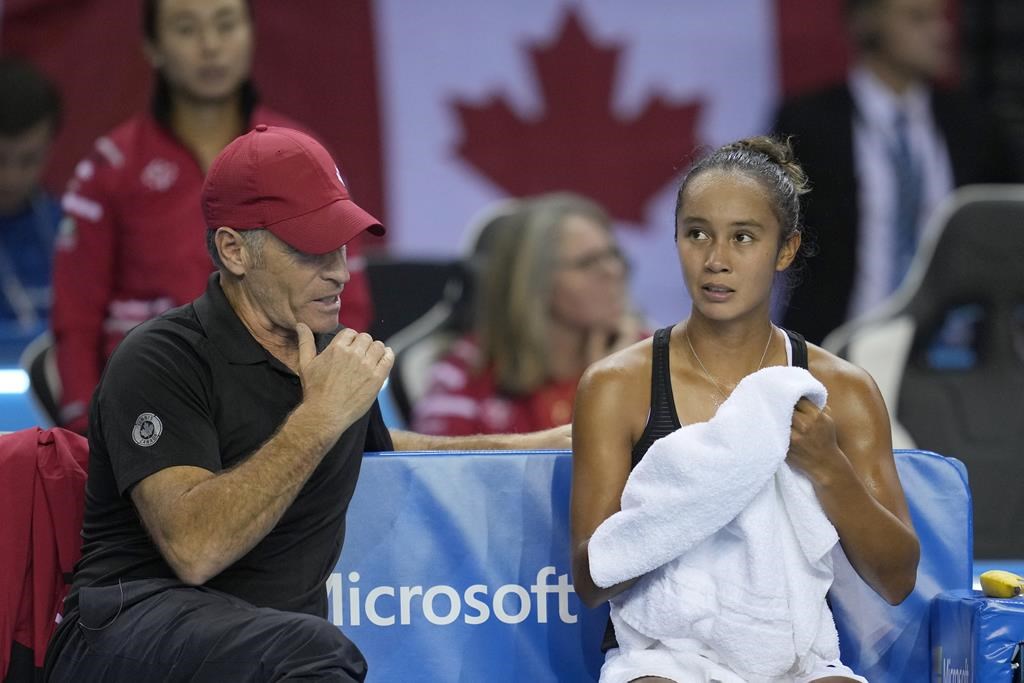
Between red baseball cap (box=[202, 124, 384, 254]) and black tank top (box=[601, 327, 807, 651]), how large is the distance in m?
0.53

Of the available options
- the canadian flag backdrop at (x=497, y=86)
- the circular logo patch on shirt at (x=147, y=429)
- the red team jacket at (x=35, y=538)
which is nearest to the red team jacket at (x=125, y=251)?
the red team jacket at (x=35, y=538)

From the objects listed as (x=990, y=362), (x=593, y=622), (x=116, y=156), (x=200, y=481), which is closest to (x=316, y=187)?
(x=200, y=481)

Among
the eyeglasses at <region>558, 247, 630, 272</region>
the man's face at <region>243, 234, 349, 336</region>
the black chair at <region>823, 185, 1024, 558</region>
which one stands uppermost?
the man's face at <region>243, 234, 349, 336</region>

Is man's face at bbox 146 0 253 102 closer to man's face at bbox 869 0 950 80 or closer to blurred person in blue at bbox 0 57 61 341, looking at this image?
blurred person in blue at bbox 0 57 61 341

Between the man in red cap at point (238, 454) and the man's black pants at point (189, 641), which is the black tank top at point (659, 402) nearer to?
the man in red cap at point (238, 454)

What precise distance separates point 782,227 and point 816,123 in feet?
9.66

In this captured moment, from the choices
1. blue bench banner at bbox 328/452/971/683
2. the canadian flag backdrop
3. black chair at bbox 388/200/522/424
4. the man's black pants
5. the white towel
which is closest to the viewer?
the man's black pants

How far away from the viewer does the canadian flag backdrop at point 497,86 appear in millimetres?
6027

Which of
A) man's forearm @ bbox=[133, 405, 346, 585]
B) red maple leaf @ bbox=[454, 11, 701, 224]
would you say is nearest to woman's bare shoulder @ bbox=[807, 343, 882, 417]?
man's forearm @ bbox=[133, 405, 346, 585]

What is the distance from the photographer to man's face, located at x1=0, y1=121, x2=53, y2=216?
229 inches

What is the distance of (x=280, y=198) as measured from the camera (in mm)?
2625

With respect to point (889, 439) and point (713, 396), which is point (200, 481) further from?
point (889, 439)

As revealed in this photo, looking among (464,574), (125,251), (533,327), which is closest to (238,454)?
(464,574)

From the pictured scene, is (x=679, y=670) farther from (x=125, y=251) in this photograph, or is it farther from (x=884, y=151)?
(x=884, y=151)
